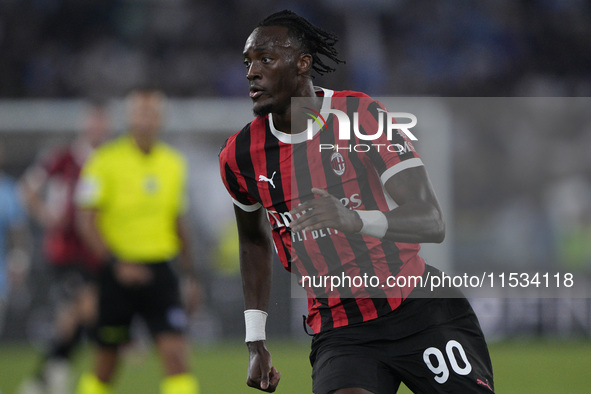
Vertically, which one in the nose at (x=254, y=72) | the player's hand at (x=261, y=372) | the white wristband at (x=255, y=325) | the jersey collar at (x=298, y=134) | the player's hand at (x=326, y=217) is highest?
the nose at (x=254, y=72)

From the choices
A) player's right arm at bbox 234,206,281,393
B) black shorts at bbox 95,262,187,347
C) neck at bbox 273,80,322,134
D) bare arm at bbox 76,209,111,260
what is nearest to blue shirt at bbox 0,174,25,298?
bare arm at bbox 76,209,111,260

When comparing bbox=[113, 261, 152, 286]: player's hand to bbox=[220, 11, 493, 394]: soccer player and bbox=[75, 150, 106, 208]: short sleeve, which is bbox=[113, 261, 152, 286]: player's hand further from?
bbox=[220, 11, 493, 394]: soccer player

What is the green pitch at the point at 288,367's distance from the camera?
7.36m

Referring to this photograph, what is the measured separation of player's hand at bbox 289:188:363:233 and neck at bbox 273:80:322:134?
0.68 metres

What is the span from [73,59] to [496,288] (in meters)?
7.93

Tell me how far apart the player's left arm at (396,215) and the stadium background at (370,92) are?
4958 millimetres

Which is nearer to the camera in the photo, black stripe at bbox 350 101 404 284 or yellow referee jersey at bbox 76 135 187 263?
black stripe at bbox 350 101 404 284

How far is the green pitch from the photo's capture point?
7.36m

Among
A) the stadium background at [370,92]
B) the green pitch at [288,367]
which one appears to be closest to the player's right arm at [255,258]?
the green pitch at [288,367]

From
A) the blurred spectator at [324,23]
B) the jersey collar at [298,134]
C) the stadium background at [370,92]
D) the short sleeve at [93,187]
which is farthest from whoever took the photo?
the blurred spectator at [324,23]

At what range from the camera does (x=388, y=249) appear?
3.28m

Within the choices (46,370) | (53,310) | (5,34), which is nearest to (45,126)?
(53,310)

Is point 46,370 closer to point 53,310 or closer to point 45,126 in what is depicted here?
point 53,310

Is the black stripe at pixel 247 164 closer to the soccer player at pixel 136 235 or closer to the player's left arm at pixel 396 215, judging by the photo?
the player's left arm at pixel 396 215
